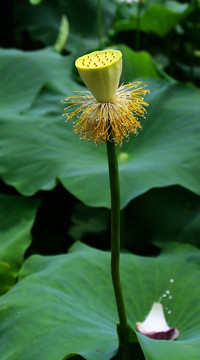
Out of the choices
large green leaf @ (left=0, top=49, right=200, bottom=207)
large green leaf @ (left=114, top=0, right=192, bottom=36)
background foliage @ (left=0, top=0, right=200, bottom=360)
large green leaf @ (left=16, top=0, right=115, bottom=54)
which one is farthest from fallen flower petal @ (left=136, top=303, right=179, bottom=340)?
large green leaf @ (left=16, top=0, right=115, bottom=54)

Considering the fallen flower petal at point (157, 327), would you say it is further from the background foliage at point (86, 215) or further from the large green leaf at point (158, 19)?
the large green leaf at point (158, 19)

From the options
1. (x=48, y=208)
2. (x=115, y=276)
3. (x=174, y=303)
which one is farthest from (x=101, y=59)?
(x=48, y=208)

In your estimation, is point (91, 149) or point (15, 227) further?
point (91, 149)

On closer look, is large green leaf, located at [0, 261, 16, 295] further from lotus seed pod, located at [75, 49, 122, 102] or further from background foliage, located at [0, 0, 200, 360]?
lotus seed pod, located at [75, 49, 122, 102]

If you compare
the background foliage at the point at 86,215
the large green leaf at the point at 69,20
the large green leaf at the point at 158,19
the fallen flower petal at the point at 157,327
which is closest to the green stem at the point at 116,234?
the background foliage at the point at 86,215

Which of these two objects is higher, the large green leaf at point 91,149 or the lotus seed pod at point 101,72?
the lotus seed pod at point 101,72

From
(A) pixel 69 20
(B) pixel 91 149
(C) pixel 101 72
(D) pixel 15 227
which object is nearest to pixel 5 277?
(D) pixel 15 227

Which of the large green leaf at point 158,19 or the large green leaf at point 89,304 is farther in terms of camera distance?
the large green leaf at point 158,19

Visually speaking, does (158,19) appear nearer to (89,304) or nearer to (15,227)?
(15,227)
